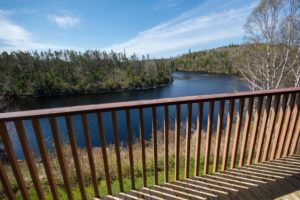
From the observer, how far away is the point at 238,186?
72.8 inches

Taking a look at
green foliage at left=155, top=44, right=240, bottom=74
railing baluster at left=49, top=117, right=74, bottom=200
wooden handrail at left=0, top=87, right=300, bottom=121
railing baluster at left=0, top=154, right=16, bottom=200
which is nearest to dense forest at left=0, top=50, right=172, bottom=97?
green foliage at left=155, top=44, right=240, bottom=74

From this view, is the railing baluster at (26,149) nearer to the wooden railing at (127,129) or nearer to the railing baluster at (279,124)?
the wooden railing at (127,129)

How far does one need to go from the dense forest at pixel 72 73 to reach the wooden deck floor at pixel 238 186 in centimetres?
2915

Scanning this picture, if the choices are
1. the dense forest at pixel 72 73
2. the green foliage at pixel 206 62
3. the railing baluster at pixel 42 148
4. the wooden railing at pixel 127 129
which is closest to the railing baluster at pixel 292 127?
the wooden railing at pixel 127 129

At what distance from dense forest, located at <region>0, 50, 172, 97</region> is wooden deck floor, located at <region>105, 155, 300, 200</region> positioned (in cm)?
2915

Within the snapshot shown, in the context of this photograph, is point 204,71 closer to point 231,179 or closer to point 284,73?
point 284,73

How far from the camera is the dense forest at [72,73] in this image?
30844mm

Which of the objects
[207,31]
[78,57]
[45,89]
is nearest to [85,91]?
[45,89]

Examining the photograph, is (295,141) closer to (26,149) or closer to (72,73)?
(26,149)

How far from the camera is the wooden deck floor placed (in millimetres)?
1764

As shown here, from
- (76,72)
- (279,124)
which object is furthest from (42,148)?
(76,72)

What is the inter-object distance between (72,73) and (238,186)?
39.4 m

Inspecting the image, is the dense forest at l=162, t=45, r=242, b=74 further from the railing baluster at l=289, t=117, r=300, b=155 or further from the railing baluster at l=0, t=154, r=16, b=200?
the railing baluster at l=0, t=154, r=16, b=200

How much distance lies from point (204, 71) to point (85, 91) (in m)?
34.0
